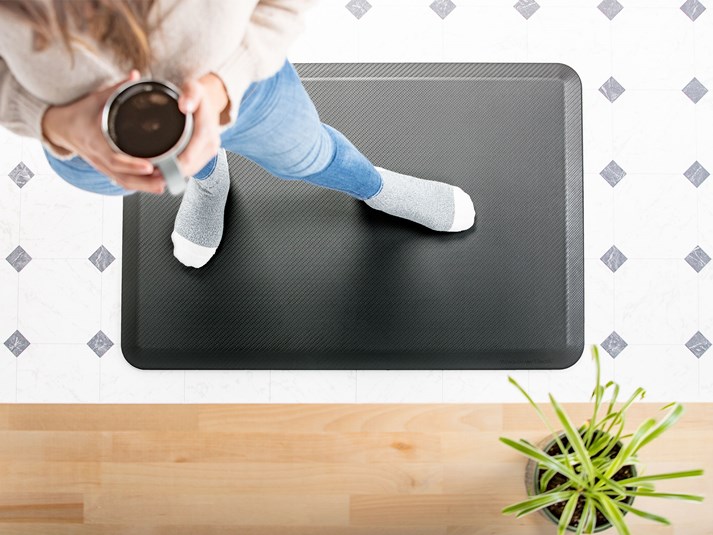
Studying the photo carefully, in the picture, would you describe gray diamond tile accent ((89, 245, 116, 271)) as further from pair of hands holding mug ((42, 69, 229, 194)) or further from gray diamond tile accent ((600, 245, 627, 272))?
gray diamond tile accent ((600, 245, 627, 272))

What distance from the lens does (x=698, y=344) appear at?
1272 millimetres

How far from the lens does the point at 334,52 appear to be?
1.29 metres

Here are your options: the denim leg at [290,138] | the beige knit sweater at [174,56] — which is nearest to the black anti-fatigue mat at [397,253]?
the denim leg at [290,138]

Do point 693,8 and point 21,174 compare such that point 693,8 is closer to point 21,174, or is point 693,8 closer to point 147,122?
point 147,122

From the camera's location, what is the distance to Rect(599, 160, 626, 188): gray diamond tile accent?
129 cm

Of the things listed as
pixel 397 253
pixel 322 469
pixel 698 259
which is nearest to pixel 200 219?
pixel 397 253

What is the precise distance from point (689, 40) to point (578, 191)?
1.35 feet

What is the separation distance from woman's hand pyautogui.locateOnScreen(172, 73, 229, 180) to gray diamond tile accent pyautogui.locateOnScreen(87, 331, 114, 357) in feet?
2.55

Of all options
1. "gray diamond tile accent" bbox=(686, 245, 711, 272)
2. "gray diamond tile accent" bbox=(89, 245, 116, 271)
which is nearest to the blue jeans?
"gray diamond tile accent" bbox=(89, 245, 116, 271)

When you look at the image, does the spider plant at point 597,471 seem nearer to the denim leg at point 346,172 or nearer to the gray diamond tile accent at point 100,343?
the denim leg at point 346,172

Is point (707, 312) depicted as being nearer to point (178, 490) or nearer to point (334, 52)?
point (334, 52)

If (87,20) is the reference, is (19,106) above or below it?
below

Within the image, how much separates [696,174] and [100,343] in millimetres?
1324

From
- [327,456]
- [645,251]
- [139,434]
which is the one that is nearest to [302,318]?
[327,456]
